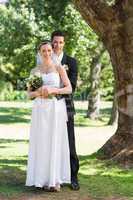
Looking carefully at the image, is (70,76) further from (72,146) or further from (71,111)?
(72,146)

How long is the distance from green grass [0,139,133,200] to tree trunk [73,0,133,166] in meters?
0.55

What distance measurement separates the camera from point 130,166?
1169cm

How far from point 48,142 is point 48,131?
16cm

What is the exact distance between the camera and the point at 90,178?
10727 mm

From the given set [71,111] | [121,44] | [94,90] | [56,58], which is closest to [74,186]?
[71,111]

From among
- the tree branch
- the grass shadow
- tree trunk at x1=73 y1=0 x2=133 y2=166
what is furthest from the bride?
the grass shadow

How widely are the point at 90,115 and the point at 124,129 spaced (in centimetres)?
2091

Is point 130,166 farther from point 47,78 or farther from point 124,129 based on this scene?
point 47,78

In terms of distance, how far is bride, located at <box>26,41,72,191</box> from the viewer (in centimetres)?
902

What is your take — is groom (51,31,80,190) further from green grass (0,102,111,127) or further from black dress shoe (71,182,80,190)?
green grass (0,102,111,127)

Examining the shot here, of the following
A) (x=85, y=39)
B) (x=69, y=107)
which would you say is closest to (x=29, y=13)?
(x=85, y=39)

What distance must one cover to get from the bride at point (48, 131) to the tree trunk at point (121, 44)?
3086 millimetres

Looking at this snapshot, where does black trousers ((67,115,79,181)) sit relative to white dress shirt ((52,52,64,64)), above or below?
below

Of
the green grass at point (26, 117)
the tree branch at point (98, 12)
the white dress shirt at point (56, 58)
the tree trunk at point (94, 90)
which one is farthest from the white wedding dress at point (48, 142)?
the tree trunk at point (94, 90)
